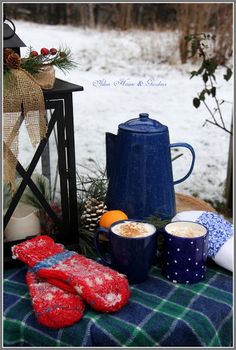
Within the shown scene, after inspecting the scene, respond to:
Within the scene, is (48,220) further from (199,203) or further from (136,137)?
(199,203)

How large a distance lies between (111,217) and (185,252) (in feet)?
0.55

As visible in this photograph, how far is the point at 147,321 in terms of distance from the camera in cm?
71

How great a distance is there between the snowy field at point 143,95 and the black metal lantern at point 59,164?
1.29 meters

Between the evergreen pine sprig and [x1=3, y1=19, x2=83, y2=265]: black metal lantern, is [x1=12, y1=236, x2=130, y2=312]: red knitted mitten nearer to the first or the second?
[x1=3, y1=19, x2=83, y2=265]: black metal lantern

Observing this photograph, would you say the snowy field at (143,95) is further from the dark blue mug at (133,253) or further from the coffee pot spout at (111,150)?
the dark blue mug at (133,253)

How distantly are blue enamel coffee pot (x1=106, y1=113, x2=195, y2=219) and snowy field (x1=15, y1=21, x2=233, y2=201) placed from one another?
1268 millimetres

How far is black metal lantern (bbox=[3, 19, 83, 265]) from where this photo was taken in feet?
2.68

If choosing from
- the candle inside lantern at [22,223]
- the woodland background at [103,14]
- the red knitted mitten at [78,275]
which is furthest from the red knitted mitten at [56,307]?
the woodland background at [103,14]

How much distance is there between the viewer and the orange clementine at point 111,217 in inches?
33.9

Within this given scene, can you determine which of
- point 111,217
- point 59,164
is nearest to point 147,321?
point 111,217

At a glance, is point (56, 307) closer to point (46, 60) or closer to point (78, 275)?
point (78, 275)

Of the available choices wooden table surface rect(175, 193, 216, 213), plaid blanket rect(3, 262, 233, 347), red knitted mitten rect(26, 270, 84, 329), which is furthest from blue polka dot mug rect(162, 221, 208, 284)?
wooden table surface rect(175, 193, 216, 213)

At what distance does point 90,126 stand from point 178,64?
0.66 meters

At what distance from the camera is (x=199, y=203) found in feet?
3.83
